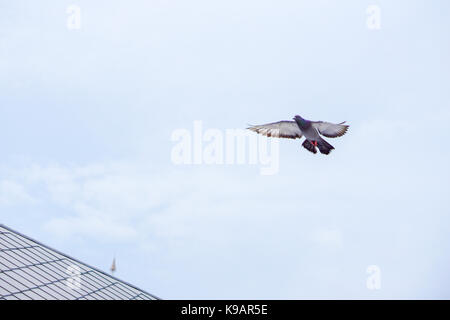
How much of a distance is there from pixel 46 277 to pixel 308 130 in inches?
883

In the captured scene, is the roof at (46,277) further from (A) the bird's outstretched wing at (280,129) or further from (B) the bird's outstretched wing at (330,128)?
(B) the bird's outstretched wing at (330,128)

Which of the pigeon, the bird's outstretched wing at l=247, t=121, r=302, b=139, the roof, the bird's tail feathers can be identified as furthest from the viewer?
the roof

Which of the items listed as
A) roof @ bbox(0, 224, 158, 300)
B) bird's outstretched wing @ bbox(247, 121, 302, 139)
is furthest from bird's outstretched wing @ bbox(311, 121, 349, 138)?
roof @ bbox(0, 224, 158, 300)

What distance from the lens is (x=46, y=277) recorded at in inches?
1323

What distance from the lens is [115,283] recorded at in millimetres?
42188

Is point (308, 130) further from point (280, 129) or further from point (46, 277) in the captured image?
point (46, 277)

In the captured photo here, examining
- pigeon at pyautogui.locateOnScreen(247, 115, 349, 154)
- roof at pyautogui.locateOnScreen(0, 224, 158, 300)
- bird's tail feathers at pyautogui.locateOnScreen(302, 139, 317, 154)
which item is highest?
pigeon at pyautogui.locateOnScreen(247, 115, 349, 154)

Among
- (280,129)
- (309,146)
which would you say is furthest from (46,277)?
(309,146)

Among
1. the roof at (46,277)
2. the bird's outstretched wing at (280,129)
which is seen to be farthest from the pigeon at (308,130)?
the roof at (46,277)

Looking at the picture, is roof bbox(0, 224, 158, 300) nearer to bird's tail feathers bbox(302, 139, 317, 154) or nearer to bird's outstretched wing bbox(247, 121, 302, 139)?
bird's outstretched wing bbox(247, 121, 302, 139)

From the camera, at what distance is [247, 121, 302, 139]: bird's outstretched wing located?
20266 mm

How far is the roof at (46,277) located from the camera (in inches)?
1166

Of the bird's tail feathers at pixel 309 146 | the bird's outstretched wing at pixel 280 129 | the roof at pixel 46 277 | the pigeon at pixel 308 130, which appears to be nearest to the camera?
the bird's tail feathers at pixel 309 146
